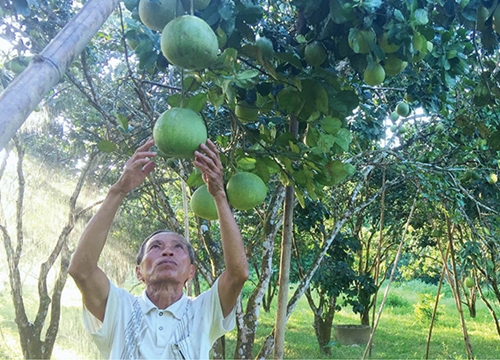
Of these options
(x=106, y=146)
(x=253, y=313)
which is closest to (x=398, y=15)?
(x=106, y=146)

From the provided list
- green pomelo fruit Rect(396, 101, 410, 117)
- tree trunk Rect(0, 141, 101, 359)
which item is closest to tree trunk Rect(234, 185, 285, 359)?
green pomelo fruit Rect(396, 101, 410, 117)

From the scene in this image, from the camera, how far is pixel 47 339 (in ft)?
18.0

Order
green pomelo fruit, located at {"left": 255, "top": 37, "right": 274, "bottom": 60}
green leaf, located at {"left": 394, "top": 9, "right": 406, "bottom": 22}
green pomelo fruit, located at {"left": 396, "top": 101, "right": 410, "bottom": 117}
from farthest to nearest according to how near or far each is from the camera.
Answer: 1. green pomelo fruit, located at {"left": 396, "top": 101, "right": 410, "bottom": 117}
2. green pomelo fruit, located at {"left": 255, "top": 37, "right": 274, "bottom": 60}
3. green leaf, located at {"left": 394, "top": 9, "right": 406, "bottom": 22}

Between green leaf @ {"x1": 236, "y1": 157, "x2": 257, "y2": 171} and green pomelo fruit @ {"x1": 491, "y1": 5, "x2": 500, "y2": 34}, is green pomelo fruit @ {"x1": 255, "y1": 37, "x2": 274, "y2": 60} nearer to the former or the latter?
green leaf @ {"x1": 236, "y1": 157, "x2": 257, "y2": 171}

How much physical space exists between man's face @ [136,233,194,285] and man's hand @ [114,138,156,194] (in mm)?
442

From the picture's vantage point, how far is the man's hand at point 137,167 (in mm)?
1500

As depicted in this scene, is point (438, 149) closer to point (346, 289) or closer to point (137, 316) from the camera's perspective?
point (346, 289)

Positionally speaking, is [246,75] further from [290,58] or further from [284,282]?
[284,282]

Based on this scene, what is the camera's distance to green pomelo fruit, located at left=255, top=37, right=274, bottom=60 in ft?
4.68

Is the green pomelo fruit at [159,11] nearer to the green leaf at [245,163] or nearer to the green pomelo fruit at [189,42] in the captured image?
the green pomelo fruit at [189,42]

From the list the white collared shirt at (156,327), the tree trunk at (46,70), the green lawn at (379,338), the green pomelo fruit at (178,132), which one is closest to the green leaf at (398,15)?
the green pomelo fruit at (178,132)

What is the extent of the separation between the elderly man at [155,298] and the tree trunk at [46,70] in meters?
0.78

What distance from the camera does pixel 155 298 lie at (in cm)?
194

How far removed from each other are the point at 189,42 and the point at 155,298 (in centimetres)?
120
